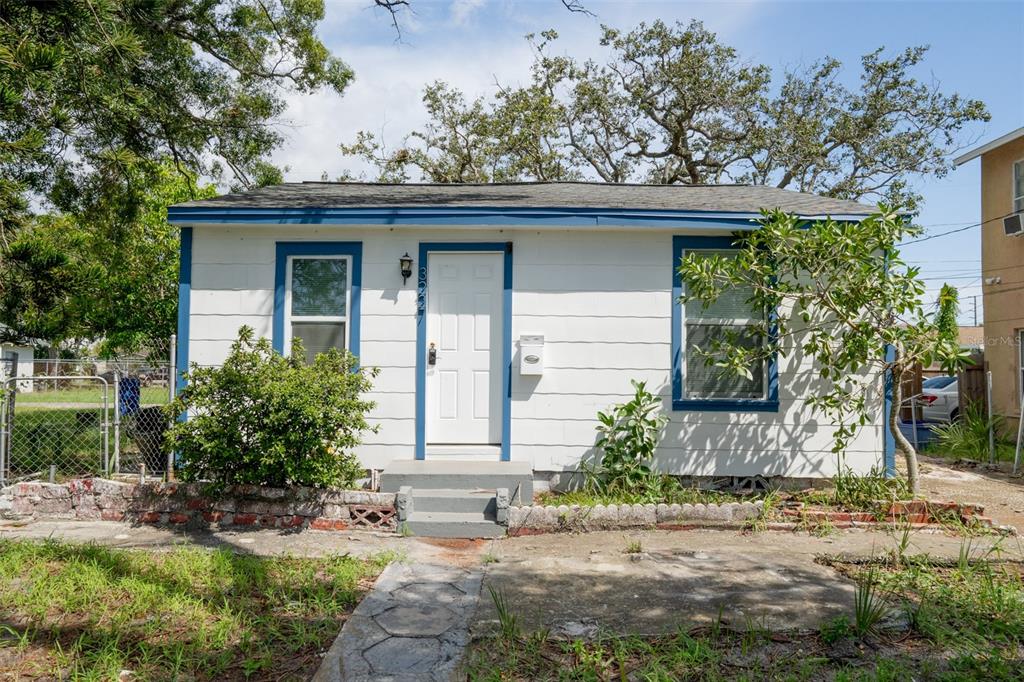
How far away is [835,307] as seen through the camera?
6008 millimetres

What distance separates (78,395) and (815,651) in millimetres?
9918

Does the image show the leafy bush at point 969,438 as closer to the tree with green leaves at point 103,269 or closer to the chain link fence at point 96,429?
the chain link fence at point 96,429

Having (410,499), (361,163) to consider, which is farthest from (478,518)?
(361,163)

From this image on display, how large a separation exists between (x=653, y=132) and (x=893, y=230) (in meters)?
15.3

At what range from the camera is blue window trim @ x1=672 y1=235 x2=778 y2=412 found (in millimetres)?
6629

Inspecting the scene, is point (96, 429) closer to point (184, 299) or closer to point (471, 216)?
point (184, 299)

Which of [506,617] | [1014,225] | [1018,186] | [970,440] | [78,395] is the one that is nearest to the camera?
[506,617]

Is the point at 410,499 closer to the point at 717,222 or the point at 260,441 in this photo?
the point at 260,441

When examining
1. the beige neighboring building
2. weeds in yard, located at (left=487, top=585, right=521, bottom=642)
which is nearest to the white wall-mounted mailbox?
weeds in yard, located at (left=487, top=585, right=521, bottom=642)

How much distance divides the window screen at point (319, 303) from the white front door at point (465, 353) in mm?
912

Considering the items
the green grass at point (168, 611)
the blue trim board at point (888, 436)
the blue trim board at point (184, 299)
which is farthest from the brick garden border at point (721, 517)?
the blue trim board at point (184, 299)

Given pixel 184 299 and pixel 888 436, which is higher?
pixel 184 299

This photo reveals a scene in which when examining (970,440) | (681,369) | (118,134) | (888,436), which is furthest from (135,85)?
(970,440)

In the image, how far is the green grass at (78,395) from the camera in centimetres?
778
